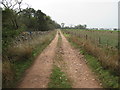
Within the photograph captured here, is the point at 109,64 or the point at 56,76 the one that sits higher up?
the point at 109,64

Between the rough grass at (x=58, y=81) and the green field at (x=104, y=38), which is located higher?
the green field at (x=104, y=38)

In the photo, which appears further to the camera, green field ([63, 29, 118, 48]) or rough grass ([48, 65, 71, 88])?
green field ([63, 29, 118, 48])

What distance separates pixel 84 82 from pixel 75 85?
0.48 metres

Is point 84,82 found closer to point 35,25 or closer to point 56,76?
point 56,76

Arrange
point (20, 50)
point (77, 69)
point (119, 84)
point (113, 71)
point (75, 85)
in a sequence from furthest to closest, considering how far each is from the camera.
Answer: point (20, 50)
point (77, 69)
point (113, 71)
point (75, 85)
point (119, 84)

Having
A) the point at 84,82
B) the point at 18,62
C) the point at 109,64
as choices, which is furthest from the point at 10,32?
the point at 109,64

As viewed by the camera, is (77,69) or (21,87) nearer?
(21,87)

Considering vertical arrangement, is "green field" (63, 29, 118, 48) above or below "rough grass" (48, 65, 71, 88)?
above

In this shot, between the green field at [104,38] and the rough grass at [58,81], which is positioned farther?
the green field at [104,38]

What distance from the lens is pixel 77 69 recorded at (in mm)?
6250

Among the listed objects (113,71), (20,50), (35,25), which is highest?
(35,25)

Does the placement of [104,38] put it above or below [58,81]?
above

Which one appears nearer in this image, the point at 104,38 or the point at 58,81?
the point at 58,81

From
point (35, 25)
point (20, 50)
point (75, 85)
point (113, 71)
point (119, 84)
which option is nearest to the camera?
point (119, 84)
